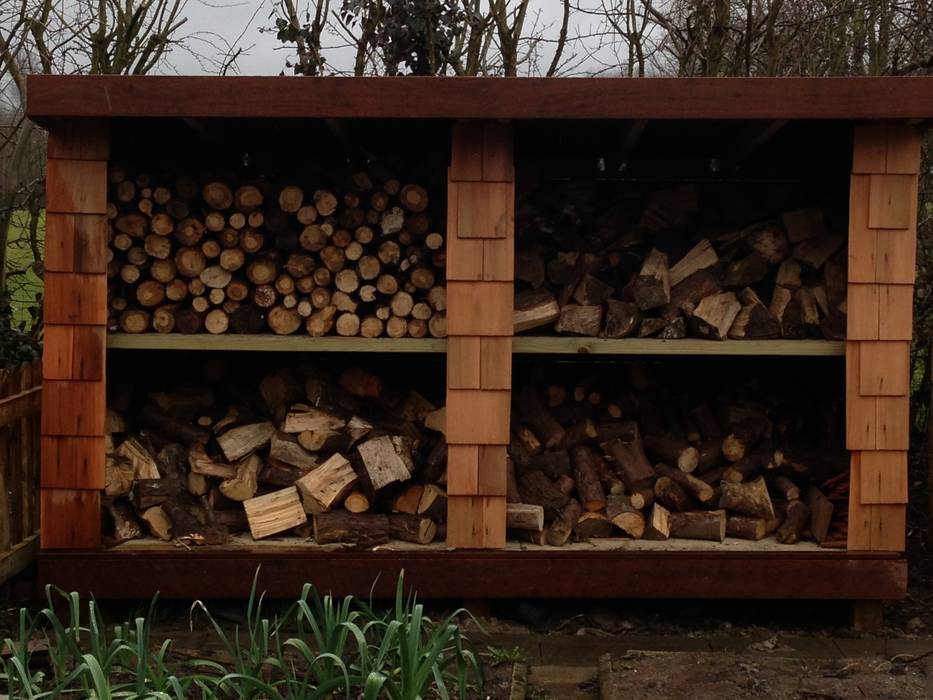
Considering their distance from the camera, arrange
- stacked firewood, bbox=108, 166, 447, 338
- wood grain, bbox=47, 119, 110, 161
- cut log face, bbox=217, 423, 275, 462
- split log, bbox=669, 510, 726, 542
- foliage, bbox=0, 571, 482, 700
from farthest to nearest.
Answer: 1. cut log face, bbox=217, 423, 275, 462
2. split log, bbox=669, 510, 726, 542
3. stacked firewood, bbox=108, 166, 447, 338
4. wood grain, bbox=47, 119, 110, 161
5. foliage, bbox=0, 571, 482, 700

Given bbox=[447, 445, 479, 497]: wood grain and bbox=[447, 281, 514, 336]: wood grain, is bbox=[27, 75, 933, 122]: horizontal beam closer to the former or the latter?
bbox=[447, 281, 514, 336]: wood grain

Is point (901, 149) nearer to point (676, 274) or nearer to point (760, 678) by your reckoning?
point (676, 274)

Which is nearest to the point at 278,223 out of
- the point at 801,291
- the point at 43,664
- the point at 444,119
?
the point at 444,119

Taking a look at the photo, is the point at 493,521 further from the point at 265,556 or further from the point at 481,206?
the point at 481,206

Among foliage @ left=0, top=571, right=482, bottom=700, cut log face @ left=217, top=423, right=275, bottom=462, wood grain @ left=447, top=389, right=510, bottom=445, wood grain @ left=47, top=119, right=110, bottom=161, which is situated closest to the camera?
foliage @ left=0, top=571, right=482, bottom=700

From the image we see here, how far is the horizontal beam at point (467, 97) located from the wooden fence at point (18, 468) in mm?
1245

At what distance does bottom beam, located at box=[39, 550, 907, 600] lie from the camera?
14.1 ft

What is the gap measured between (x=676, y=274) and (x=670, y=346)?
1.36 feet

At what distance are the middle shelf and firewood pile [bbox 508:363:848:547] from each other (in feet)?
1.73

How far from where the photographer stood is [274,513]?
4.46 metres

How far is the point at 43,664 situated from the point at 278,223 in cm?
185

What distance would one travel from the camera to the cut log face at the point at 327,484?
4.44m

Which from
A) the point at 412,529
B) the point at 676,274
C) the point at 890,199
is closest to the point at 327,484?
the point at 412,529

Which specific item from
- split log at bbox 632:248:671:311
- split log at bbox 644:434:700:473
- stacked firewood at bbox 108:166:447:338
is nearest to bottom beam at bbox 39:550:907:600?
split log at bbox 644:434:700:473
